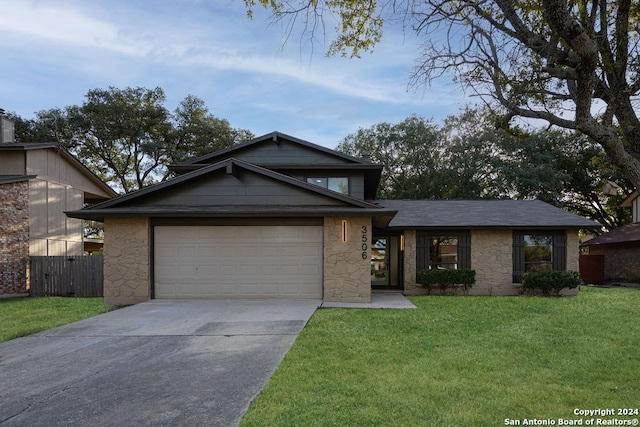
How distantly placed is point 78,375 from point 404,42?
6427 mm

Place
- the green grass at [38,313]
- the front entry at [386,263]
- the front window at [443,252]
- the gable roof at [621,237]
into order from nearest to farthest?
1. the green grass at [38,313]
2. the front window at [443,252]
3. the front entry at [386,263]
4. the gable roof at [621,237]

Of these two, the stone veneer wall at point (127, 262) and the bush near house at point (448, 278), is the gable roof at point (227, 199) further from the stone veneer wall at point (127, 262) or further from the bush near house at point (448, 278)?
the bush near house at point (448, 278)

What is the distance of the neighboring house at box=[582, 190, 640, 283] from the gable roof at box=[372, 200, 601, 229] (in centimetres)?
706

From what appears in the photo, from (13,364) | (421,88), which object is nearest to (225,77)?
(421,88)

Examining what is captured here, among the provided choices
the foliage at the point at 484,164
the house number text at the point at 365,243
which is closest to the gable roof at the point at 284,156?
the house number text at the point at 365,243

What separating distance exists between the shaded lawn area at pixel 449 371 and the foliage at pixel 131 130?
24.4 m

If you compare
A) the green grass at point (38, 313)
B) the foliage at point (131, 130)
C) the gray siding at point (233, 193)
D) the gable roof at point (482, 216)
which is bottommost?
the green grass at point (38, 313)

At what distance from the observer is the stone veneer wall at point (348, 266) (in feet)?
38.1

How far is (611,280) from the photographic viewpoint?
21984mm

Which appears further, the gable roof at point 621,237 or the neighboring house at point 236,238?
the gable roof at point 621,237

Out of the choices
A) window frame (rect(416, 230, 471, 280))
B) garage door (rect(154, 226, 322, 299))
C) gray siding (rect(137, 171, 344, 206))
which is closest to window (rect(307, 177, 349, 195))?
window frame (rect(416, 230, 471, 280))

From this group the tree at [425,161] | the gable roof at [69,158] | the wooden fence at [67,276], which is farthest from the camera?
the tree at [425,161]

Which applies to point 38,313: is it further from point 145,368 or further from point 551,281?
point 551,281

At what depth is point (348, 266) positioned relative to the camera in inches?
459
